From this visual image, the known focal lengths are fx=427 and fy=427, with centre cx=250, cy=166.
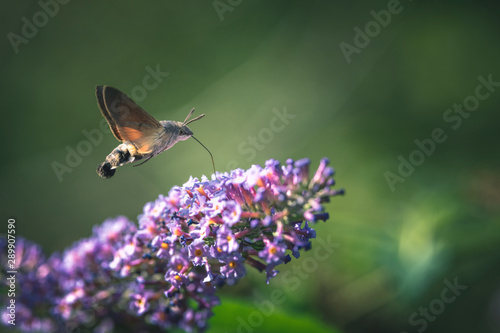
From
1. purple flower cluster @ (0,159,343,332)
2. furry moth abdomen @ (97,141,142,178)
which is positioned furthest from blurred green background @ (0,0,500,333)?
furry moth abdomen @ (97,141,142,178)

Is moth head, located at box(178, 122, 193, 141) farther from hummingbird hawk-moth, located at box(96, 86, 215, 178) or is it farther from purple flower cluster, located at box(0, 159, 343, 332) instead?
purple flower cluster, located at box(0, 159, 343, 332)

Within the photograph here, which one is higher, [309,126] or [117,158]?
[309,126]

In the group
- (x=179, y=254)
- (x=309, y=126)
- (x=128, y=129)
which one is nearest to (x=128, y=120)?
(x=128, y=129)

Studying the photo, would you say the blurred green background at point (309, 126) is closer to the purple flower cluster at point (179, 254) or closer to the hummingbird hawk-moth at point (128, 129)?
the purple flower cluster at point (179, 254)

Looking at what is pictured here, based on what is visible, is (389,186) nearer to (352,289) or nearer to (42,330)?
(352,289)

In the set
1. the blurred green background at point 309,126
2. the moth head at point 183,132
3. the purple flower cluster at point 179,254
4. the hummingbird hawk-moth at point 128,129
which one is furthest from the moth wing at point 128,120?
the blurred green background at point 309,126

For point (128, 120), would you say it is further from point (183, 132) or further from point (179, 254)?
point (179, 254)
